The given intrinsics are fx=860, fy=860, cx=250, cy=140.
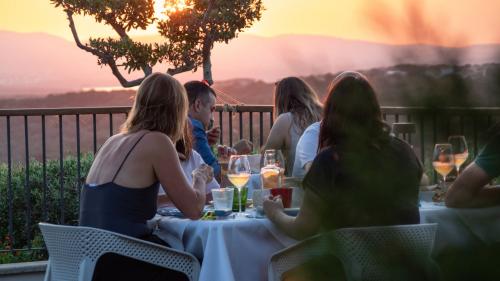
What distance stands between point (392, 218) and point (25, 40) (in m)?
6.57

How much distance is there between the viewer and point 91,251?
10.8 feet

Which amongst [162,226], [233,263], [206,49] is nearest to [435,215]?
[233,263]

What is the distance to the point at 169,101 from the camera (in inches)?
147

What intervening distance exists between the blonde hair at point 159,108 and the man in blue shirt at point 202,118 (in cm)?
111

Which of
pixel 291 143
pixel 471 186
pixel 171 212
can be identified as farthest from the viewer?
pixel 291 143

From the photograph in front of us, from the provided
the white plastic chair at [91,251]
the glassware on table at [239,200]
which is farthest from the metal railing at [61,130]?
the white plastic chair at [91,251]

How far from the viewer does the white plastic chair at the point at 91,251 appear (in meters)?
3.30

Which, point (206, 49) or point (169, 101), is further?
point (206, 49)

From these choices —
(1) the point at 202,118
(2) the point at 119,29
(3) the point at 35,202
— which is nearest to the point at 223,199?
(1) the point at 202,118

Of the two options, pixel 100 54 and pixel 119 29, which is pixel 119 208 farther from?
pixel 119 29

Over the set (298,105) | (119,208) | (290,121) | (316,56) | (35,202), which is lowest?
(35,202)

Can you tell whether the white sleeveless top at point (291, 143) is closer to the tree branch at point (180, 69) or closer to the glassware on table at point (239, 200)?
the glassware on table at point (239, 200)

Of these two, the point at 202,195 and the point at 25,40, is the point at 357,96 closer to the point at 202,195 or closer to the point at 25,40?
the point at 202,195

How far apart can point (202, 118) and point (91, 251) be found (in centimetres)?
189
